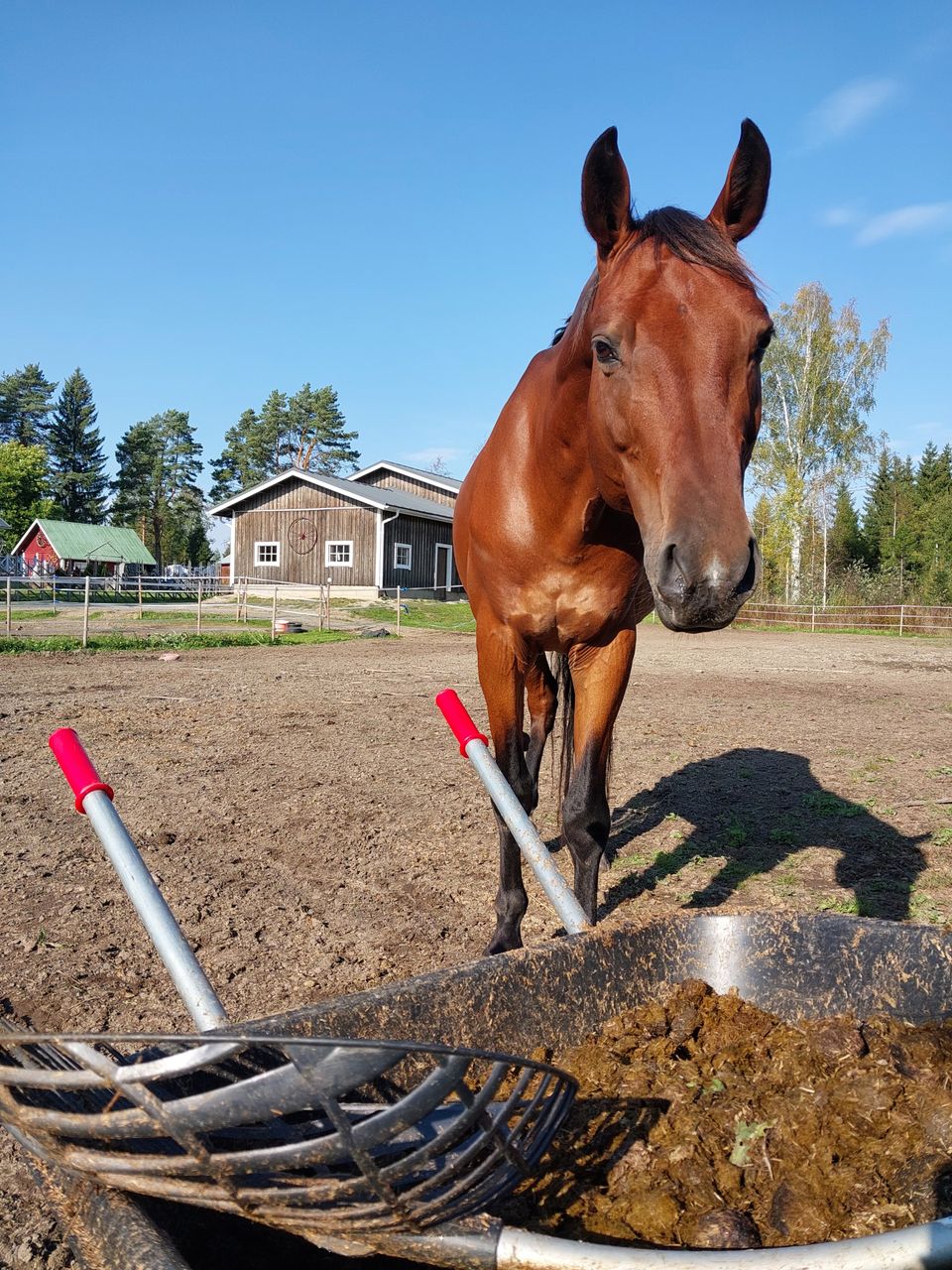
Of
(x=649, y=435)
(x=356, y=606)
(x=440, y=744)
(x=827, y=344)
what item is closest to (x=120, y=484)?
(x=356, y=606)

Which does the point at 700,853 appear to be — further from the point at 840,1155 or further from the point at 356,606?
the point at 356,606

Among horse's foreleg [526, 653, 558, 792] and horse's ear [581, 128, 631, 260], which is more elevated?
horse's ear [581, 128, 631, 260]

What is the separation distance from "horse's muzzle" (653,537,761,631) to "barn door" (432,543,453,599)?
33378 mm

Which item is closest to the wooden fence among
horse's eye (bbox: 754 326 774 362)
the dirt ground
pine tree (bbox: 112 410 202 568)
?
the dirt ground

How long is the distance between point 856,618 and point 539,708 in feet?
86.1

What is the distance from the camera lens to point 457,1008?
5.05 feet

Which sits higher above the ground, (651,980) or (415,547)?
(415,547)

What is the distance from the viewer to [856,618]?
27.5 m

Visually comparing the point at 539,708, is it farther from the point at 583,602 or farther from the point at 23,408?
the point at 23,408

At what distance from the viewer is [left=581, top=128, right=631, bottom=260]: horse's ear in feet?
7.34

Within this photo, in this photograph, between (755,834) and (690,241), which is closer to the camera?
(690,241)

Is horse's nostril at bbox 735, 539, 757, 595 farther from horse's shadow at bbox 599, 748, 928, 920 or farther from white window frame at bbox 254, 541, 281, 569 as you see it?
white window frame at bbox 254, 541, 281, 569

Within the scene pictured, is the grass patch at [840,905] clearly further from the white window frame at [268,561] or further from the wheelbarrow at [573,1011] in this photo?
the white window frame at [268,561]

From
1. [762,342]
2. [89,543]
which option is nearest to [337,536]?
[89,543]
